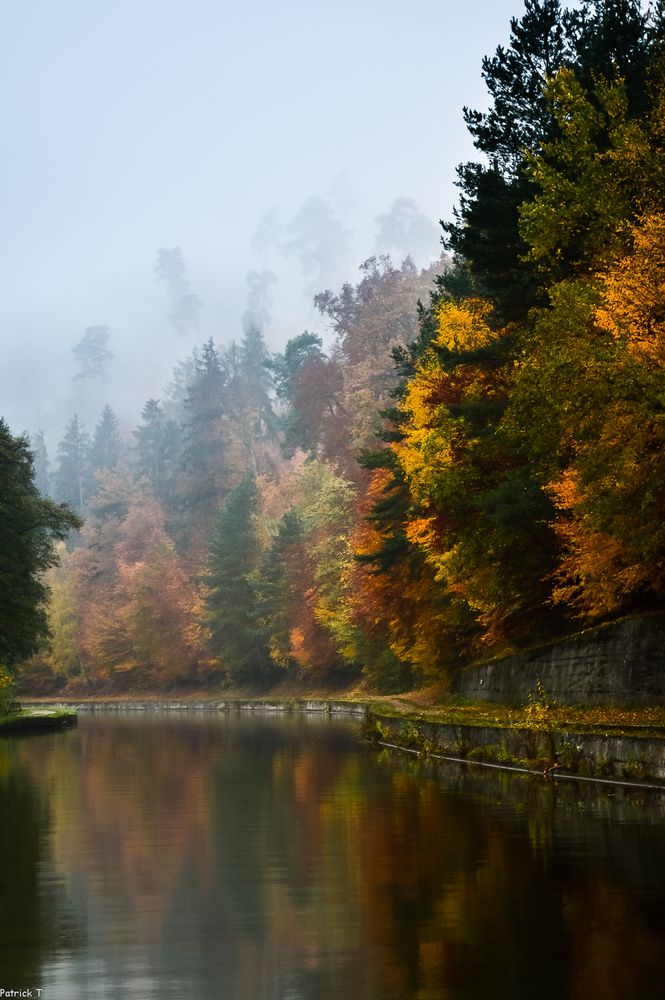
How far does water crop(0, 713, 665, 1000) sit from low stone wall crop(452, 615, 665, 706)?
16.5ft

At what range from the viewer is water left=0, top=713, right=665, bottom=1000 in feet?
32.4

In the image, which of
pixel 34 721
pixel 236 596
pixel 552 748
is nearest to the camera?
pixel 552 748

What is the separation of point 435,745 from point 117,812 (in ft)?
44.3

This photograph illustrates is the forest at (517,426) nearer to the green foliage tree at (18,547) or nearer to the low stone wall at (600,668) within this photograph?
the green foliage tree at (18,547)

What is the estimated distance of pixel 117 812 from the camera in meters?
22.5

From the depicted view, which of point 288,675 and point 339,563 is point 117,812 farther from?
point 288,675

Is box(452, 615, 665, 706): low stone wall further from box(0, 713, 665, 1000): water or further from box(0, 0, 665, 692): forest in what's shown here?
box(0, 713, 665, 1000): water

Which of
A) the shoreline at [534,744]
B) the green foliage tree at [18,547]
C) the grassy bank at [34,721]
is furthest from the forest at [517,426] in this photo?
the shoreline at [534,744]

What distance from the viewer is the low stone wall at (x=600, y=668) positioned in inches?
1165

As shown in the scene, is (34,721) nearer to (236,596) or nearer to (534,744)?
(534,744)

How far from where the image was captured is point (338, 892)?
1363 cm

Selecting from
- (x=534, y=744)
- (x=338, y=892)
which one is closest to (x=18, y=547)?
(x=534, y=744)

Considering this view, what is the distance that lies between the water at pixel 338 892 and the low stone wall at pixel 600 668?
5.03 meters

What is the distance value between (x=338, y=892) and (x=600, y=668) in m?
19.7
